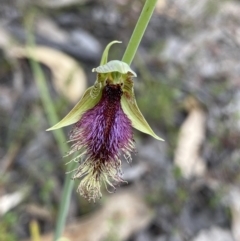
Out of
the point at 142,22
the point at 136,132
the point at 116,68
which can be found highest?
the point at 142,22

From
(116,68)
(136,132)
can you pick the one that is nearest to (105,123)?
(116,68)

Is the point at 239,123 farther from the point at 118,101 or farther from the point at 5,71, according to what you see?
the point at 118,101

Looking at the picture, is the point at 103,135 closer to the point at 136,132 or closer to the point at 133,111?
the point at 133,111

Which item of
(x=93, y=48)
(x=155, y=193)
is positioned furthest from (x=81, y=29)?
(x=155, y=193)

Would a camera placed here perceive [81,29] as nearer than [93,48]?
No

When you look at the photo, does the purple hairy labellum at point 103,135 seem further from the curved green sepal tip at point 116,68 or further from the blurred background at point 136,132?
the blurred background at point 136,132

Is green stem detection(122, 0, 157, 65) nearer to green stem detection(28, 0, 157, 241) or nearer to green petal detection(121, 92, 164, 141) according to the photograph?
green stem detection(28, 0, 157, 241)
